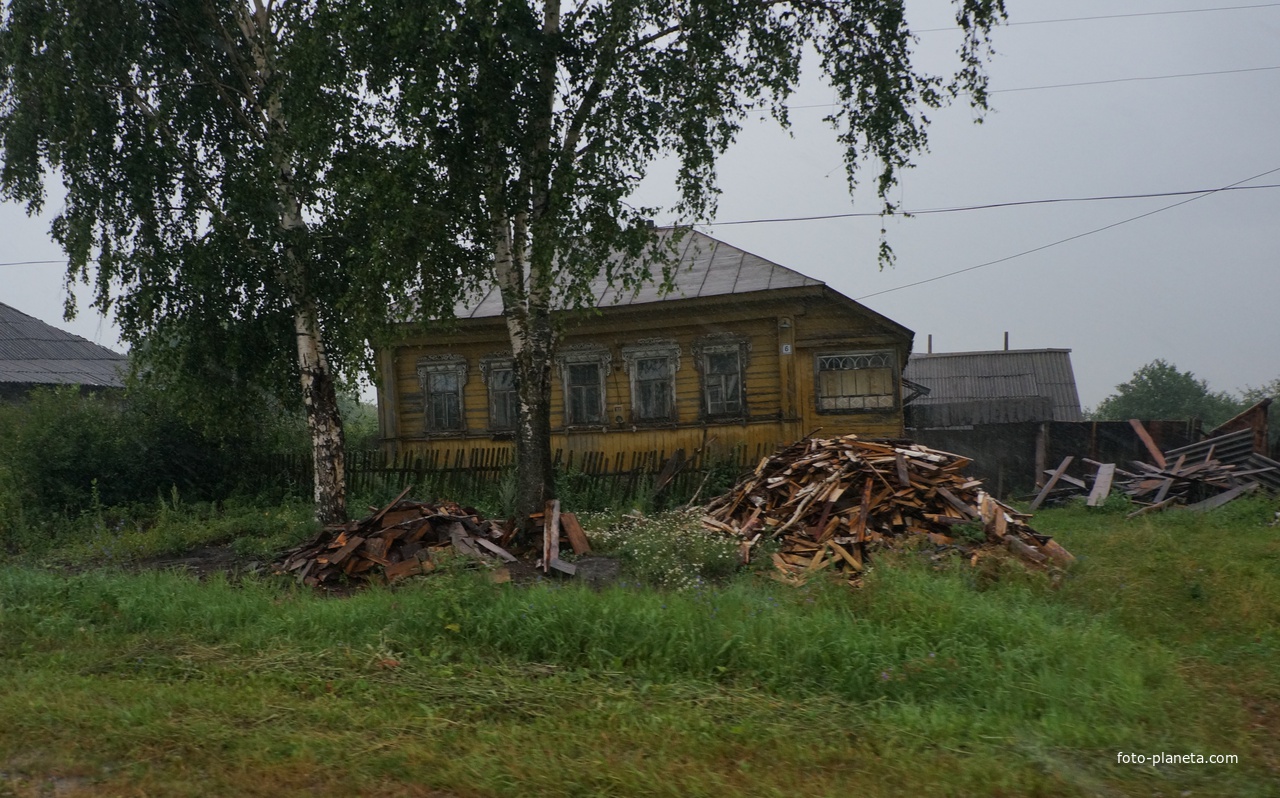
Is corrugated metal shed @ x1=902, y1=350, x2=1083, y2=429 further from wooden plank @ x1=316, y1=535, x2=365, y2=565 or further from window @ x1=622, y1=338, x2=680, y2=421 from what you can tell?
wooden plank @ x1=316, y1=535, x2=365, y2=565

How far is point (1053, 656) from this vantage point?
5488mm

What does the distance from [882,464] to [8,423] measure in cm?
1394

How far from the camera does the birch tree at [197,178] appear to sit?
1182 centimetres

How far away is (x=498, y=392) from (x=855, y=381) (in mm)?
6994

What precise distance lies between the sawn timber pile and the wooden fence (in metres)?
3.16

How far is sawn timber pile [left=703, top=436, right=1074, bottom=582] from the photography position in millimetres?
8953

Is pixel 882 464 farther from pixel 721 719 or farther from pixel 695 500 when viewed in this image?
pixel 721 719

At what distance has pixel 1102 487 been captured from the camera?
586 inches

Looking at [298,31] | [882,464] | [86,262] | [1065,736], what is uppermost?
[298,31]

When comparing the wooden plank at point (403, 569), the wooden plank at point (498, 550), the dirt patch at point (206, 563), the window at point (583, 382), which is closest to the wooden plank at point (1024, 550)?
the wooden plank at point (498, 550)

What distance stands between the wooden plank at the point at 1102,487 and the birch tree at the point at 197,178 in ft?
34.0

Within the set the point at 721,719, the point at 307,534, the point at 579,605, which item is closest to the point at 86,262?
the point at 307,534

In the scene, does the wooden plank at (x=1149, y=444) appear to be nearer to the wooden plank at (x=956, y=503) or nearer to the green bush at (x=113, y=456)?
the wooden plank at (x=956, y=503)

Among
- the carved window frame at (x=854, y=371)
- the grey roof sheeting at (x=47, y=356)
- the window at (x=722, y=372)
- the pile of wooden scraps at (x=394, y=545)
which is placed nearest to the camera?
the pile of wooden scraps at (x=394, y=545)
